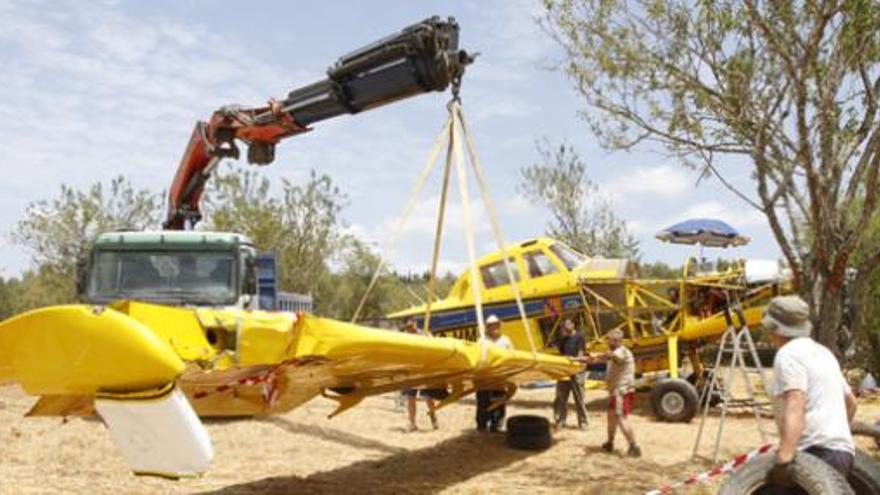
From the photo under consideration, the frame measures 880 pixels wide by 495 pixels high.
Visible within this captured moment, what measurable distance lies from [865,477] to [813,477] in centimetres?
88

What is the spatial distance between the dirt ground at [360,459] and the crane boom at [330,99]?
3896mm

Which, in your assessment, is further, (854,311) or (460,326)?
(460,326)

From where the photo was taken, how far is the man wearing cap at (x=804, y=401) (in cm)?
455

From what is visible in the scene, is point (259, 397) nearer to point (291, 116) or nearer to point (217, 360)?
point (217, 360)

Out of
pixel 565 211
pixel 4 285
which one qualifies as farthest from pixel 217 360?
pixel 4 285

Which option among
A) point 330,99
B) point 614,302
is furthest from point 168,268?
point 614,302

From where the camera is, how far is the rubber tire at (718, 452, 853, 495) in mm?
4520

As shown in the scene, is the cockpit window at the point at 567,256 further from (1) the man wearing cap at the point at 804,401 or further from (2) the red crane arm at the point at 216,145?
(1) the man wearing cap at the point at 804,401

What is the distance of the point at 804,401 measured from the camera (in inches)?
179

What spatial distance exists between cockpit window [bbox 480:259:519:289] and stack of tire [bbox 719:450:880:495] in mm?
11807

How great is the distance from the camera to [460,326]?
55.9ft

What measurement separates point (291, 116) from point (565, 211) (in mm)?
24574

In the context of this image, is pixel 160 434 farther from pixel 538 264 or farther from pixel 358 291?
pixel 358 291

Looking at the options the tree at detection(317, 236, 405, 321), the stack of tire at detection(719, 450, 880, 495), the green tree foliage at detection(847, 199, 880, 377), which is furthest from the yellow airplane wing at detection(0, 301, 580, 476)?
the tree at detection(317, 236, 405, 321)
